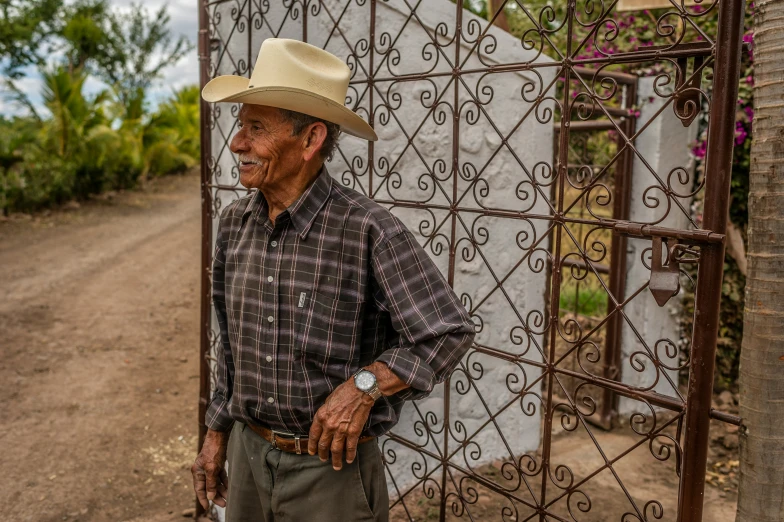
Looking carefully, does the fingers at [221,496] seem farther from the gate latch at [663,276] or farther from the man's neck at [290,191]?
the gate latch at [663,276]

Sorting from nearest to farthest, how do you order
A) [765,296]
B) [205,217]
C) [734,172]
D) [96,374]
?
[765,296] < [205,217] < [734,172] < [96,374]

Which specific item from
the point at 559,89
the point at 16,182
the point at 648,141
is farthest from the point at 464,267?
the point at 16,182

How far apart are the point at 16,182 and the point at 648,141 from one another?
1076 cm

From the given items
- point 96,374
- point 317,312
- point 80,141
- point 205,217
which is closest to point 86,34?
point 80,141

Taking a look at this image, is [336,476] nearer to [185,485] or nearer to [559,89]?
[185,485]

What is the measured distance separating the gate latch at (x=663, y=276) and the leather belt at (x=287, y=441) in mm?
918

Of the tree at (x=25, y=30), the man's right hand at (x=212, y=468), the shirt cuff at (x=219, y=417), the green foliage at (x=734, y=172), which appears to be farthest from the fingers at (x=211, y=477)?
the tree at (x=25, y=30)

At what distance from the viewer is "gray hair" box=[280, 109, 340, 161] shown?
2.04 meters

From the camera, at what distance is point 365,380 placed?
1859mm

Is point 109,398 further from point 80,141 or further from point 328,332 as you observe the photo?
point 80,141

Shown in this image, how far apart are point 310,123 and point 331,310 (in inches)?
22.1

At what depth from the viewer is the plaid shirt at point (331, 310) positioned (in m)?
1.89

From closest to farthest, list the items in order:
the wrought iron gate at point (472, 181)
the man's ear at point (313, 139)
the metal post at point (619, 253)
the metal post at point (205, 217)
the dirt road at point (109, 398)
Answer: the man's ear at point (313, 139) → the wrought iron gate at point (472, 181) → the metal post at point (205, 217) → the dirt road at point (109, 398) → the metal post at point (619, 253)

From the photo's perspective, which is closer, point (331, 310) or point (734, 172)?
point (331, 310)
